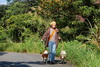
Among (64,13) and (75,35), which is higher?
(64,13)

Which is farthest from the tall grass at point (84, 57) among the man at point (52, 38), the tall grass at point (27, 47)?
the tall grass at point (27, 47)

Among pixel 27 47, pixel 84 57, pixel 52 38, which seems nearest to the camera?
pixel 84 57

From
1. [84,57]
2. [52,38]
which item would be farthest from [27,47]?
[84,57]

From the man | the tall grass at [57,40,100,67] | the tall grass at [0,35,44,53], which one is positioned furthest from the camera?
the tall grass at [0,35,44,53]

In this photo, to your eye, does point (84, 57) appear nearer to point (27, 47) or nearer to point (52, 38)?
point (52, 38)

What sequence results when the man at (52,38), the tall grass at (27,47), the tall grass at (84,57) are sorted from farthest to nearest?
the tall grass at (27,47) < the man at (52,38) < the tall grass at (84,57)

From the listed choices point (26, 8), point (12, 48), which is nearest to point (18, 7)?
point (26, 8)

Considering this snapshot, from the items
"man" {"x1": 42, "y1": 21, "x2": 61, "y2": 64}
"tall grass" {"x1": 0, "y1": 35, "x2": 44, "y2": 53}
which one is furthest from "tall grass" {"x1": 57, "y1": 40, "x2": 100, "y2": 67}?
"tall grass" {"x1": 0, "y1": 35, "x2": 44, "y2": 53}

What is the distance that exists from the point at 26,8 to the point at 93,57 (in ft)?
93.6

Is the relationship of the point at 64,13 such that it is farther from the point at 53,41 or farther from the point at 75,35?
the point at 53,41

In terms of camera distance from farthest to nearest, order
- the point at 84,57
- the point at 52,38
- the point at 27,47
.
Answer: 1. the point at 27,47
2. the point at 52,38
3. the point at 84,57

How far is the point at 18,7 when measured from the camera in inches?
1384

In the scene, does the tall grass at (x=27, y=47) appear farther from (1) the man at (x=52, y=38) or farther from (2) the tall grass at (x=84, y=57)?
(1) the man at (x=52, y=38)

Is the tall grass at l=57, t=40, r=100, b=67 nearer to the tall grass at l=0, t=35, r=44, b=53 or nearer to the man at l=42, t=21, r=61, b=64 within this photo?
the man at l=42, t=21, r=61, b=64
